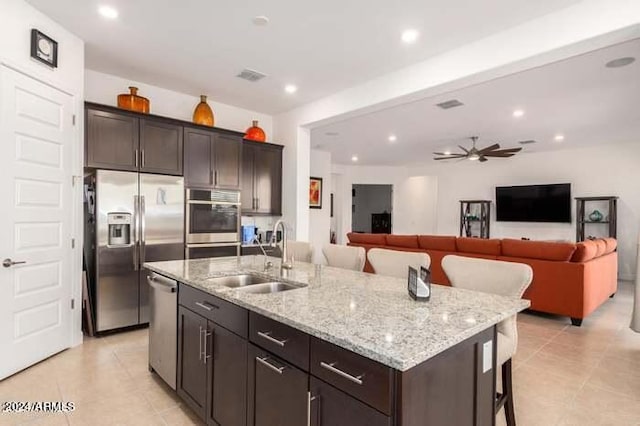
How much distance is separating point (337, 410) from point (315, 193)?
6887 mm

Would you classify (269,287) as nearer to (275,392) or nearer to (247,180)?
(275,392)

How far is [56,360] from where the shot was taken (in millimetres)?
3059

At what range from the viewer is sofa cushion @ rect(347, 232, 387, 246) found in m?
5.89

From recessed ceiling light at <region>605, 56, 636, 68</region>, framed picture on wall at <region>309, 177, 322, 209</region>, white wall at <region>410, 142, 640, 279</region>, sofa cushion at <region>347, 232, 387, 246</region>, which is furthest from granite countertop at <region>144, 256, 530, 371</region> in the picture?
white wall at <region>410, 142, 640, 279</region>

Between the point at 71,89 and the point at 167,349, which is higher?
the point at 71,89

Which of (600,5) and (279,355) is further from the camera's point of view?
(600,5)

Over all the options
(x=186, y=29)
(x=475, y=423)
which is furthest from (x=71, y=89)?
(x=475, y=423)

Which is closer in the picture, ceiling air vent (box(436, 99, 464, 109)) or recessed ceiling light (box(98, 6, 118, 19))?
recessed ceiling light (box(98, 6, 118, 19))

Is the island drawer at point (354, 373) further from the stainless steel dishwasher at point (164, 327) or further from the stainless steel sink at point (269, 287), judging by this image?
the stainless steel dishwasher at point (164, 327)

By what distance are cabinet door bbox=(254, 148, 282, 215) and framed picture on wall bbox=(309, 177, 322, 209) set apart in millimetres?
2440

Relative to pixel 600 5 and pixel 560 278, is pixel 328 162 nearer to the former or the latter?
pixel 560 278

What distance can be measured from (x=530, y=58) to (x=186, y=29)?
2982 millimetres

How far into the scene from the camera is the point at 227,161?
4707 mm

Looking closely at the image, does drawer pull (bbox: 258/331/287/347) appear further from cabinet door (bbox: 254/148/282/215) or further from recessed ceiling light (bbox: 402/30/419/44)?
cabinet door (bbox: 254/148/282/215)
